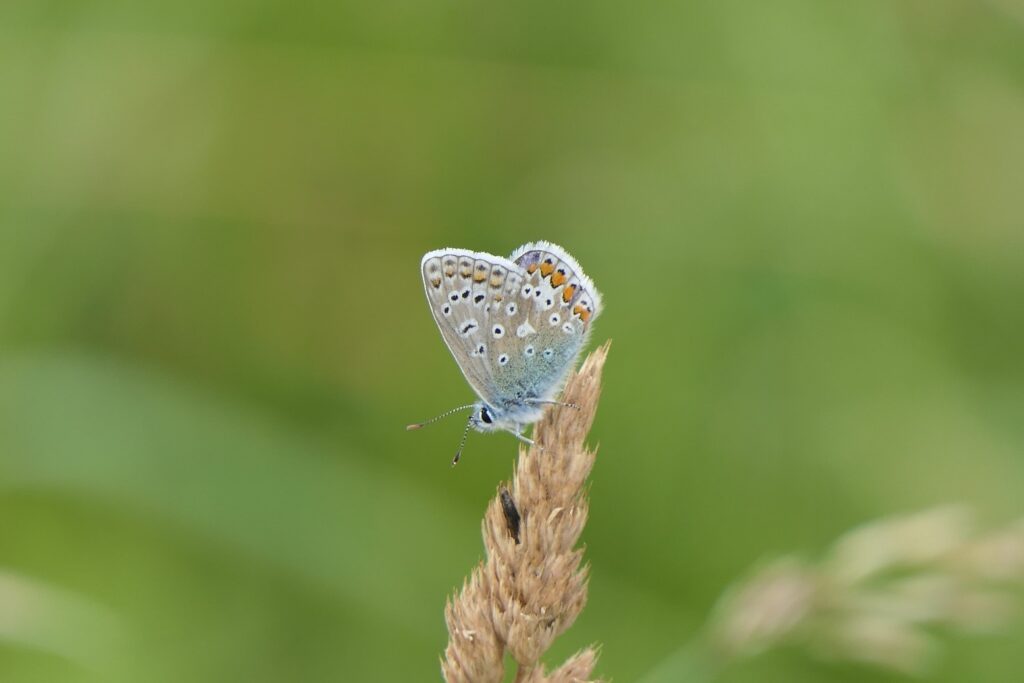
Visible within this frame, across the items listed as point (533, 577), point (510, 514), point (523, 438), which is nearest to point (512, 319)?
point (523, 438)

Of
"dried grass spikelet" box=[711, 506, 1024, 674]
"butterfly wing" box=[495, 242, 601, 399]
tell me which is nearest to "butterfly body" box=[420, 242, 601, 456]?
"butterfly wing" box=[495, 242, 601, 399]

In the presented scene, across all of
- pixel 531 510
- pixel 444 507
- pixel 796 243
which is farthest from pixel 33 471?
pixel 796 243

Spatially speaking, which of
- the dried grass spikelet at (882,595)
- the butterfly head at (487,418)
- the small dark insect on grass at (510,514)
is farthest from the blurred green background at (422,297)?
the small dark insect on grass at (510,514)

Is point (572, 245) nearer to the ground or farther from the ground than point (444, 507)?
farther from the ground

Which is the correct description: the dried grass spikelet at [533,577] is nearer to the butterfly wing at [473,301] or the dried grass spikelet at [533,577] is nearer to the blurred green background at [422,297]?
the butterfly wing at [473,301]

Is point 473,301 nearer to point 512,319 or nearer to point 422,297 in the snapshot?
point 512,319

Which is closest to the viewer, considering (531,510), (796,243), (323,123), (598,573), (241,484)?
(531,510)

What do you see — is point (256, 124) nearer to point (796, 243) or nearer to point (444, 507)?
point (444, 507)
